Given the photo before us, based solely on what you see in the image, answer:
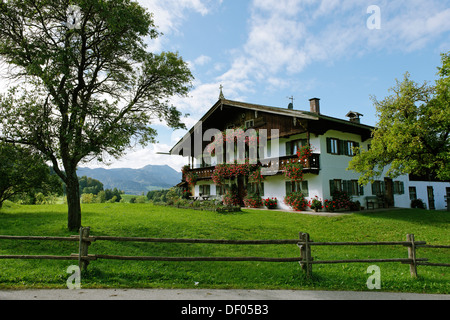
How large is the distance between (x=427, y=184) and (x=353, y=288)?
99.0ft

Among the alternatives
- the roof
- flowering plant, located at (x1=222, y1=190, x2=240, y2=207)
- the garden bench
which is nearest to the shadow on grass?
the garden bench

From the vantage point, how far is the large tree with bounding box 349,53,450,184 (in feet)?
54.5

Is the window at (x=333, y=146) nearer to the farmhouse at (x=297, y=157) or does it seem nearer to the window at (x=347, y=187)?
the farmhouse at (x=297, y=157)

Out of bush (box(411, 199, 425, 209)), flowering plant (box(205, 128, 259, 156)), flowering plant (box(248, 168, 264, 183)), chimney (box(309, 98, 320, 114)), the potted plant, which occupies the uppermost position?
chimney (box(309, 98, 320, 114))

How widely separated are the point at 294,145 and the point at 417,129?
8583 millimetres

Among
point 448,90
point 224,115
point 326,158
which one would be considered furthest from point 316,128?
point 224,115

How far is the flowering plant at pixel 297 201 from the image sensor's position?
69.9ft

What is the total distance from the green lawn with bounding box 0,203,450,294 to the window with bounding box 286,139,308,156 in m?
6.45

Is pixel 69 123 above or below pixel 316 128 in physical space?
below

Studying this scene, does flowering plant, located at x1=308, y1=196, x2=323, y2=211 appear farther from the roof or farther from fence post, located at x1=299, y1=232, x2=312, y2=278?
fence post, located at x1=299, y1=232, x2=312, y2=278

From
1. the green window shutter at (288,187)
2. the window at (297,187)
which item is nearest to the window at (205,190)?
the green window shutter at (288,187)

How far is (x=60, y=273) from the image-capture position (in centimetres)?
732

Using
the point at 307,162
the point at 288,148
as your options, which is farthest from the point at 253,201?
the point at 307,162
